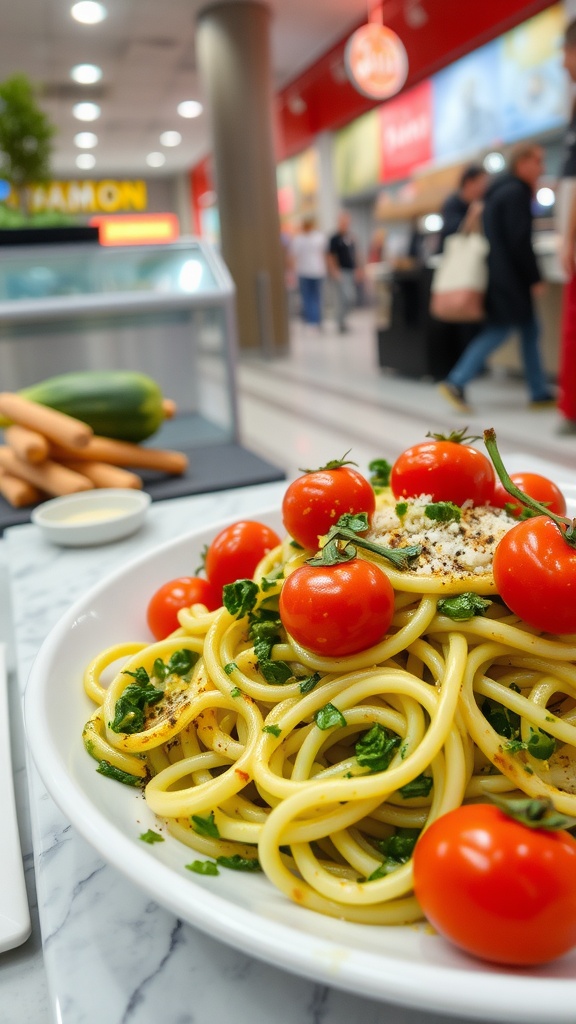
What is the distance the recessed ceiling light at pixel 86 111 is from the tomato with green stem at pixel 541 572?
631 inches

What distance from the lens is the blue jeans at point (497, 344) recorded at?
5.92m

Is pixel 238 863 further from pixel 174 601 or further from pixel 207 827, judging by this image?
pixel 174 601

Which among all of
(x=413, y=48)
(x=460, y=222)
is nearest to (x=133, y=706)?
(x=460, y=222)

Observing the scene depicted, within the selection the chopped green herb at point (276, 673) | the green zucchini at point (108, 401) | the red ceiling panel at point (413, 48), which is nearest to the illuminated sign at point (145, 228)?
the red ceiling panel at point (413, 48)

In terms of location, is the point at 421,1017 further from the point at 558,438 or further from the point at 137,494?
the point at 558,438

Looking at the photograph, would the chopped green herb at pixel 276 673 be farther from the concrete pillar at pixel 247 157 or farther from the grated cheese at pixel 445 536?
the concrete pillar at pixel 247 157

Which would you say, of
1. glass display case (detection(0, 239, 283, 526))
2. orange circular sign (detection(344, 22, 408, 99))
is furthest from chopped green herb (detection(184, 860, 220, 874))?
orange circular sign (detection(344, 22, 408, 99))

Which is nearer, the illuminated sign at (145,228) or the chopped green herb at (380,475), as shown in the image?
the chopped green herb at (380,475)

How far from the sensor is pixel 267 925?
22.0 inches

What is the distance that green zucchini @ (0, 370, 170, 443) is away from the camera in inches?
95.4

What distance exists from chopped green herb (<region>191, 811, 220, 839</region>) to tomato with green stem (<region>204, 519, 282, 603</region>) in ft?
1.49

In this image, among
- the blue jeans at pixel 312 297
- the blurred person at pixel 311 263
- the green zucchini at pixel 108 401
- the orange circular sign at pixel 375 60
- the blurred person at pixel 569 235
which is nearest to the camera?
the green zucchini at pixel 108 401

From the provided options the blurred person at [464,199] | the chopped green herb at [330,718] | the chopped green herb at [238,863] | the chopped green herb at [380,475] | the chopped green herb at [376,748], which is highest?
the blurred person at [464,199]

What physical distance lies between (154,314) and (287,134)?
46.5 ft
